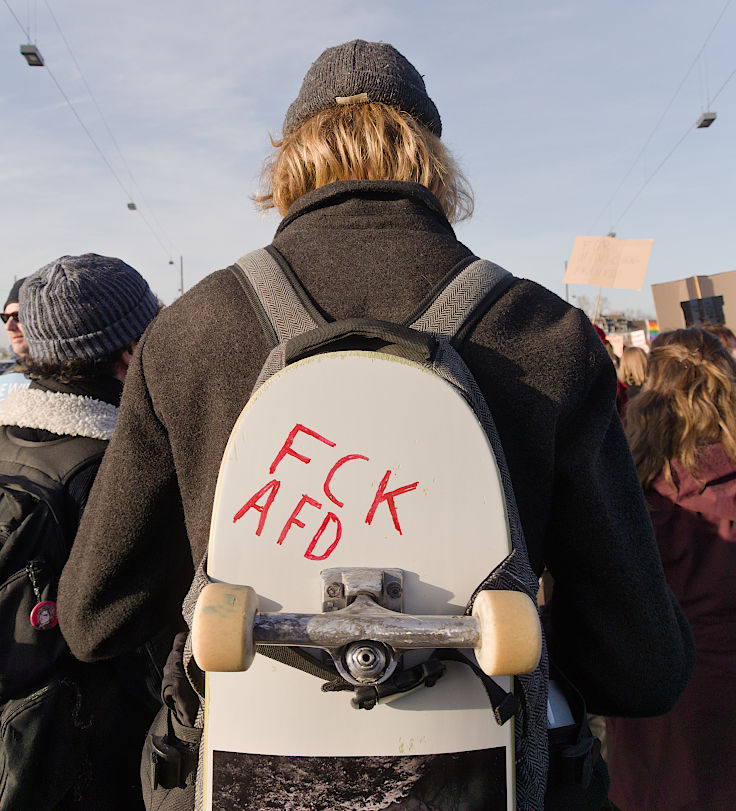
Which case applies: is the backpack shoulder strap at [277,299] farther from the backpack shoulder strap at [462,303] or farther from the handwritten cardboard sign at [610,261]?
the handwritten cardboard sign at [610,261]

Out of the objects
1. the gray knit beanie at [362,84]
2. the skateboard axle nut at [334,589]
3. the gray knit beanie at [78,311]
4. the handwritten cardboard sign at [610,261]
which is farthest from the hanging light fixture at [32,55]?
the skateboard axle nut at [334,589]

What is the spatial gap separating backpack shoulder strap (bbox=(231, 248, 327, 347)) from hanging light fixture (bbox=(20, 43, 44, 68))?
33.2 ft

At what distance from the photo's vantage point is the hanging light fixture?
886 centimetres

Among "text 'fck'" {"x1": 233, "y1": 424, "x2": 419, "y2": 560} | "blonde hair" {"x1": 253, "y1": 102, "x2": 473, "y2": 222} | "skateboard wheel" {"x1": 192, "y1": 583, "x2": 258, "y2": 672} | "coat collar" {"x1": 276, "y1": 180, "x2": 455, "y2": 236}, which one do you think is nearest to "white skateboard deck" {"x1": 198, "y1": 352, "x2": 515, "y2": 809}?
"text 'fck'" {"x1": 233, "y1": 424, "x2": 419, "y2": 560}

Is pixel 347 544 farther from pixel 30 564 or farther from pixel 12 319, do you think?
pixel 12 319

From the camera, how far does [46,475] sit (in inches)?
67.4

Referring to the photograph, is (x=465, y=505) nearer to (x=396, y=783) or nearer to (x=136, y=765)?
(x=396, y=783)

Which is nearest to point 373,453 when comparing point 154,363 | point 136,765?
point 154,363

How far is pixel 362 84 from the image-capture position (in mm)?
1314

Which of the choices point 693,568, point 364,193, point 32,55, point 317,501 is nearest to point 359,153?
point 364,193

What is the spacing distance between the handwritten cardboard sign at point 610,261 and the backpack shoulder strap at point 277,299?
16.4 ft

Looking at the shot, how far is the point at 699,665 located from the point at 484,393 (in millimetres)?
1827

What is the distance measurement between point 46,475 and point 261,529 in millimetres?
1088

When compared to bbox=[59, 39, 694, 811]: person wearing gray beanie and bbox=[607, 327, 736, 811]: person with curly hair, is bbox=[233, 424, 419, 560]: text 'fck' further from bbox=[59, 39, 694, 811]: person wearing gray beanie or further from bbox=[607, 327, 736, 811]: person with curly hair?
bbox=[607, 327, 736, 811]: person with curly hair
